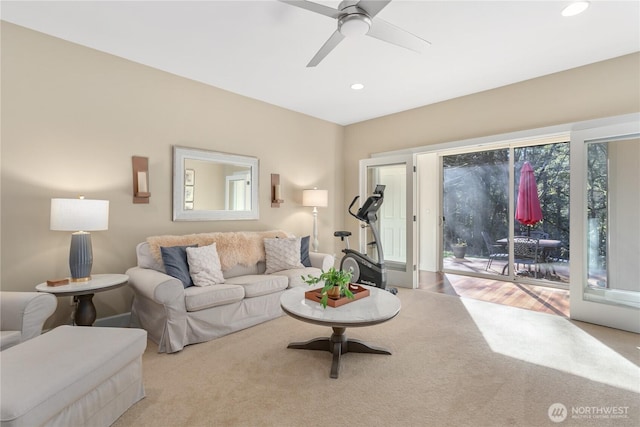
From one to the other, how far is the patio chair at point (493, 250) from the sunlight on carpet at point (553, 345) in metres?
1.95

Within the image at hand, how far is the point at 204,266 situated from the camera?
10.00ft

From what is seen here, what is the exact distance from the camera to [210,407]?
1863mm

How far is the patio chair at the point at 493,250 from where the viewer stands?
5.35 meters

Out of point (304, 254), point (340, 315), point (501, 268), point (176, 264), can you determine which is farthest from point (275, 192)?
point (501, 268)

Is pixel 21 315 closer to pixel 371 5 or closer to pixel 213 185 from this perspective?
pixel 213 185

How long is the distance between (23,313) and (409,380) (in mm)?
2548

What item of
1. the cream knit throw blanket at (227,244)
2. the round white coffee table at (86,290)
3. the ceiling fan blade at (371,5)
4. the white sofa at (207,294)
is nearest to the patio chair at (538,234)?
the white sofa at (207,294)

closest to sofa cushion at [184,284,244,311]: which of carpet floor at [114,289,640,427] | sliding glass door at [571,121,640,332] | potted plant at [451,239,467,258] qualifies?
carpet floor at [114,289,640,427]

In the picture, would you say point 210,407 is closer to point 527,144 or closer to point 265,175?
point 265,175

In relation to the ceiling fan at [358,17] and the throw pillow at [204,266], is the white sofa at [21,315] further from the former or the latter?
the ceiling fan at [358,17]

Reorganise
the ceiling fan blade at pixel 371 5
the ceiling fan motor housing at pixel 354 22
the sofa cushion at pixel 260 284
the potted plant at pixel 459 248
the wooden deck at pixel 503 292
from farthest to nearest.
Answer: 1. the potted plant at pixel 459 248
2. the wooden deck at pixel 503 292
3. the sofa cushion at pixel 260 284
4. the ceiling fan motor housing at pixel 354 22
5. the ceiling fan blade at pixel 371 5

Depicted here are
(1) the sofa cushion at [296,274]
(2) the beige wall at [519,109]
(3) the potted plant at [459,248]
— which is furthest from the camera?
(3) the potted plant at [459,248]

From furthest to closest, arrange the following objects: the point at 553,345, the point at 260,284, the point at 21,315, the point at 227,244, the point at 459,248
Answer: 1. the point at 459,248
2. the point at 227,244
3. the point at 260,284
4. the point at 553,345
5. the point at 21,315

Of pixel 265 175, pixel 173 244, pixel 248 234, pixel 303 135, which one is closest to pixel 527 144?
pixel 303 135
